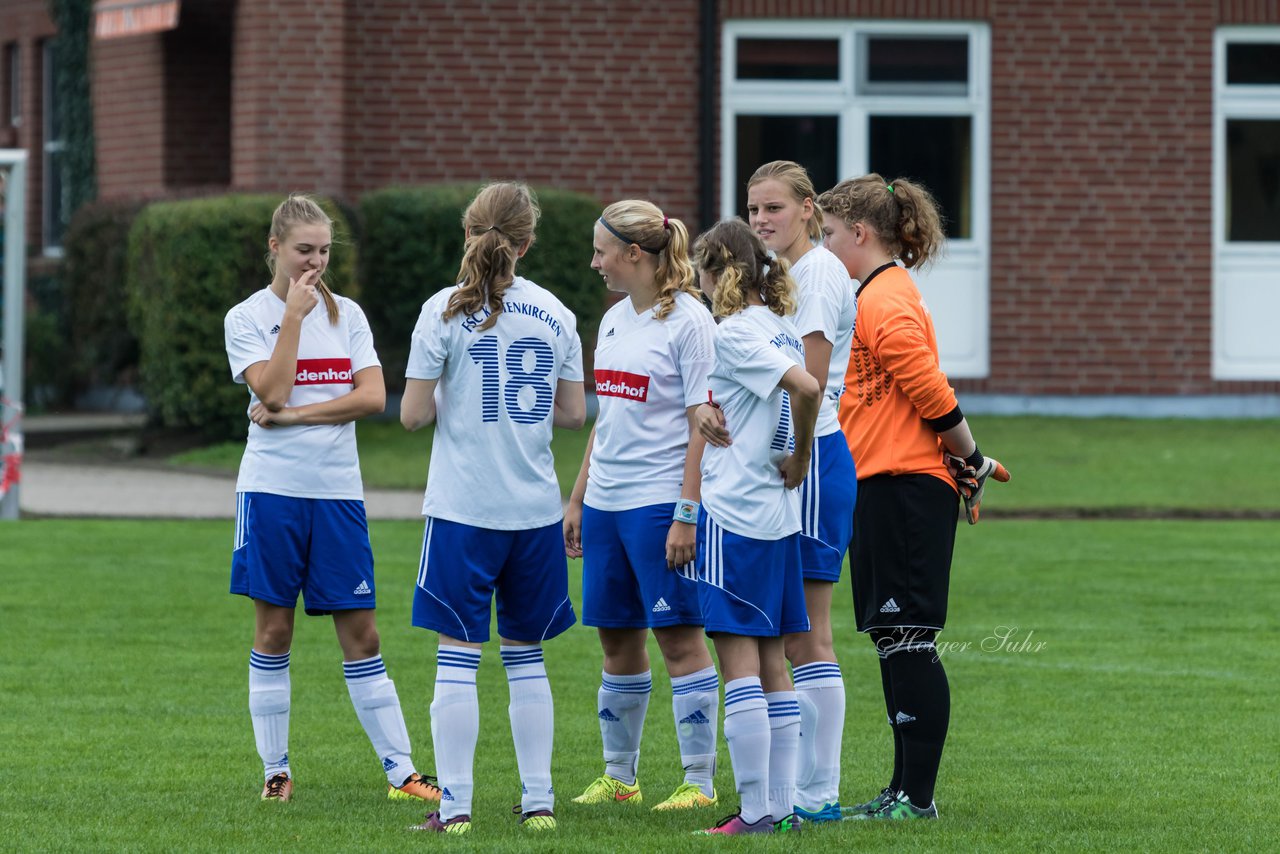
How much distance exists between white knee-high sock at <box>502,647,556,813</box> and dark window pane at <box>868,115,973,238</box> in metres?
14.8

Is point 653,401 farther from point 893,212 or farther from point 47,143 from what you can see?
point 47,143

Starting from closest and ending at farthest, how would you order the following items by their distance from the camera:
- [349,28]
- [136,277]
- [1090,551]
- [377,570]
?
[377,570]
[1090,551]
[136,277]
[349,28]

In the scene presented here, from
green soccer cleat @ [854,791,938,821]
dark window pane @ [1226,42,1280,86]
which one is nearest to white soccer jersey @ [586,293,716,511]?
green soccer cleat @ [854,791,938,821]

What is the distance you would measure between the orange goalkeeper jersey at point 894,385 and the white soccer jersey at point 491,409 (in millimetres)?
935

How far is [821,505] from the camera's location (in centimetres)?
592

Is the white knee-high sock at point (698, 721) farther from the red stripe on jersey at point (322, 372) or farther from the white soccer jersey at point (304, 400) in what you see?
the red stripe on jersey at point (322, 372)

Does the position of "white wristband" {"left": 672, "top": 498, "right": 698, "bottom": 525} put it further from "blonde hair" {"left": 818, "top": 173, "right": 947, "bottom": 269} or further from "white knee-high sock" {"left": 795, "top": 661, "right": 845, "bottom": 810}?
"blonde hair" {"left": 818, "top": 173, "right": 947, "bottom": 269}

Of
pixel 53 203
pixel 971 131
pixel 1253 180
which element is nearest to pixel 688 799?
pixel 971 131

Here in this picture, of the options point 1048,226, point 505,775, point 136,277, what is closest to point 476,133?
point 136,277

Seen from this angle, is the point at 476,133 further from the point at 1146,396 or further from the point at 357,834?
the point at 357,834

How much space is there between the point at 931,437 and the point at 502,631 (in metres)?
1.40

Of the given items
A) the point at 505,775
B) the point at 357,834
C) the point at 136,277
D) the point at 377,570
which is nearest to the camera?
the point at 357,834

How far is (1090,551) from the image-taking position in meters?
12.5

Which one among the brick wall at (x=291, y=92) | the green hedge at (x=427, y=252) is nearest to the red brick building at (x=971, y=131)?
the brick wall at (x=291, y=92)
